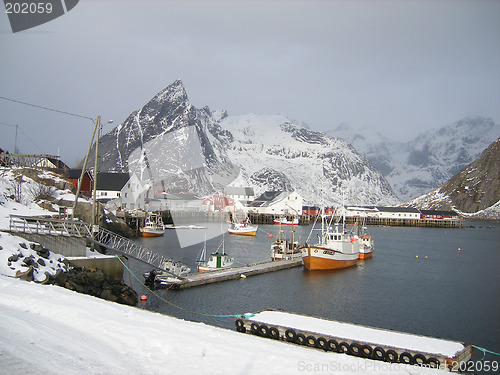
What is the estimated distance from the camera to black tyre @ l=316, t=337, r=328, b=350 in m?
15.1

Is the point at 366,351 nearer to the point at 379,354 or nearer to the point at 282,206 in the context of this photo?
the point at 379,354

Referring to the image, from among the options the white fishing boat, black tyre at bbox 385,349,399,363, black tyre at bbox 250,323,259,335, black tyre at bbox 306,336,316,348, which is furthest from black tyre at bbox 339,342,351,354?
the white fishing boat

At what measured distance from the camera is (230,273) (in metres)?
33.1

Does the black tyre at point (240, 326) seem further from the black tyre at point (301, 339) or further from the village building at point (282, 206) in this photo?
the village building at point (282, 206)

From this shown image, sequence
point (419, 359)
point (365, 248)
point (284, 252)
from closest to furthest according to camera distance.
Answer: point (419, 359)
point (284, 252)
point (365, 248)

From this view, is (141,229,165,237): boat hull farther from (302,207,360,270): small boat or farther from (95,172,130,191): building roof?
(302,207,360,270): small boat

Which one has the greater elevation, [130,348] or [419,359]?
[130,348]

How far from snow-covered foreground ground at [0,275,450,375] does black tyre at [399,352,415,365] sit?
13.2 feet

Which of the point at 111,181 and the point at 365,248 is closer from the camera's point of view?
the point at 365,248

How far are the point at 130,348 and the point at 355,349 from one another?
824 centimetres

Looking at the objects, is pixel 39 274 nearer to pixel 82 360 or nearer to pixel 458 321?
pixel 82 360

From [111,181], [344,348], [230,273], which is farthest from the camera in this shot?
[111,181]

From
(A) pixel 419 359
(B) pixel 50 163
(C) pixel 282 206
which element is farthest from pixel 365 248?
(C) pixel 282 206

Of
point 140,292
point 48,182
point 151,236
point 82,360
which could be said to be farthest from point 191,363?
point 151,236
